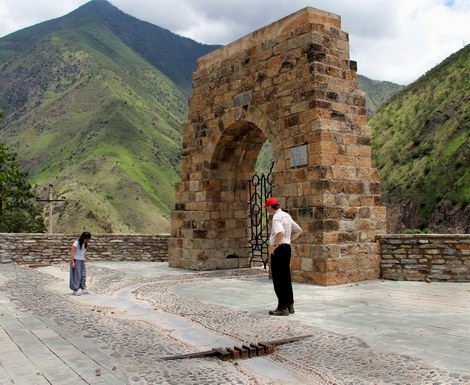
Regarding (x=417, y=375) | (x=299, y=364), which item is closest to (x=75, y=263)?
(x=299, y=364)

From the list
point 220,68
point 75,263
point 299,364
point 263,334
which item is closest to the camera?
point 299,364

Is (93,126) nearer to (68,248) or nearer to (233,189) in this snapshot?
(68,248)

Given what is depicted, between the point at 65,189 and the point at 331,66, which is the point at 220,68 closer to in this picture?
the point at 331,66

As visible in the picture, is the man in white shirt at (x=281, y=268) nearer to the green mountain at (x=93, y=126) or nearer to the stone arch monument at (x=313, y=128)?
the stone arch monument at (x=313, y=128)

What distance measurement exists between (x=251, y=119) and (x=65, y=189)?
1836 inches

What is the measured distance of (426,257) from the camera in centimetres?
991

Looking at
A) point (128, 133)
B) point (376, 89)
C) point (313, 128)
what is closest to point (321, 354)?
point (313, 128)

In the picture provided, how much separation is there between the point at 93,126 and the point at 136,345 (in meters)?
70.8

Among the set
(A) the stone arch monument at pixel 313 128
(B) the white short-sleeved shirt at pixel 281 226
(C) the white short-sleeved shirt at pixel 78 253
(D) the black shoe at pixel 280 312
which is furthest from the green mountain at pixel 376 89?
(D) the black shoe at pixel 280 312

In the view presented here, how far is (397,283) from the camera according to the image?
984 cm

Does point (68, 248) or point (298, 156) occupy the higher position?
point (298, 156)

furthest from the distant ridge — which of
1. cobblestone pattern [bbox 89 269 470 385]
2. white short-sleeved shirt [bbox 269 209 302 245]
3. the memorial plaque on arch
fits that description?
cobblestone pattern [bbox 89 269 470 385]

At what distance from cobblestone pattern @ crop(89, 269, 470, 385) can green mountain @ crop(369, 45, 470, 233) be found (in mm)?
28258

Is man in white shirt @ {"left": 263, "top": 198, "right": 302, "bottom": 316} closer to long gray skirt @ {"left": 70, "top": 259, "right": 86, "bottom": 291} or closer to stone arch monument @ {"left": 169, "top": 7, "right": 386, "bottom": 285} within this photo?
stone arch monument @ {"left": 169, "top": 7, "right": 386, "bottom": 285}
